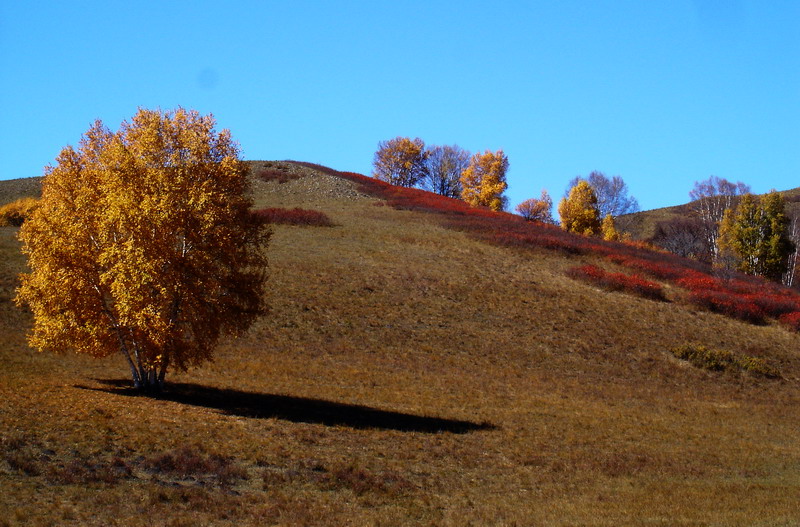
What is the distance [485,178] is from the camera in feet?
362

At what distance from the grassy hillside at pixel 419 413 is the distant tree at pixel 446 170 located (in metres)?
73.3

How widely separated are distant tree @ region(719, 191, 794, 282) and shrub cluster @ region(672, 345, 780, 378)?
45013mm

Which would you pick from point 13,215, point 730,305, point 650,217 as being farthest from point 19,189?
point 650,217

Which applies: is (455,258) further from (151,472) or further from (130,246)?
(151,472)

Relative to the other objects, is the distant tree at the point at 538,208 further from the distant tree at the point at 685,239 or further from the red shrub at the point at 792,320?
the red shrub at the point at 792,320

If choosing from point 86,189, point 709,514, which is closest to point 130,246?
point 86,189

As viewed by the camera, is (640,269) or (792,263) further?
(792,263)

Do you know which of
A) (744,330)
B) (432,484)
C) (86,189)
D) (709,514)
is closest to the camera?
(709,514)

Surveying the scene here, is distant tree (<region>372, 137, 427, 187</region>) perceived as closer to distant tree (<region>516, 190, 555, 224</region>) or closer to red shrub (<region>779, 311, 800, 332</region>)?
distant tree (<region>516, 190, 555, 224</region>)

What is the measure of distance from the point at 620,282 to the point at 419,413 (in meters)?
31.1

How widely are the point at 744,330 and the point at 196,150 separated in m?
38.3

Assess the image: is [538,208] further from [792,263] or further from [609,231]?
[792,263]

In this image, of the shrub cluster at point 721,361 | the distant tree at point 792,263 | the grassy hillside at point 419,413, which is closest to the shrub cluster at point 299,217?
the grassy hillside at point 419,413

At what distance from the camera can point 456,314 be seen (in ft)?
143
